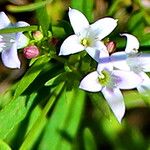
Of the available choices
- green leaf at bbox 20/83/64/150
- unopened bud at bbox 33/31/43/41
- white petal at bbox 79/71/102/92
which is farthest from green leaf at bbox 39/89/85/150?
white petal at bbox 79/71/102/92

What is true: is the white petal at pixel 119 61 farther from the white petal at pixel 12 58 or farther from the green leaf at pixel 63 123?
the green leaf at pixel 63 123

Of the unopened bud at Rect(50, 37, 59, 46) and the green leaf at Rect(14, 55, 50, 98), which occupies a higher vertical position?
the unopened bud at Rect(50, 37, 59, 46)

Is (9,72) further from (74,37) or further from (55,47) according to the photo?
(74,37)

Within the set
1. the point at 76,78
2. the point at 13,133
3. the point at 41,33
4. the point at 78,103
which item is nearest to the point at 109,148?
the point at 78,103

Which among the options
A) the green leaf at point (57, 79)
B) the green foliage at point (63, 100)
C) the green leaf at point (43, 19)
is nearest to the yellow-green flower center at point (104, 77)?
the green foliage at point (63, 100)

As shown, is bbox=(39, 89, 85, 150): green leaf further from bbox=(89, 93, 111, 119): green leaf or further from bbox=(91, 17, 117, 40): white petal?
bbox=(91, 17, 117, 40): white petal

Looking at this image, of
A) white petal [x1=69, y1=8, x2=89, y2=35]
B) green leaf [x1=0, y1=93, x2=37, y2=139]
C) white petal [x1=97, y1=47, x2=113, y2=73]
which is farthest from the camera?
green leaf [x1=0, y1=93, x2=37, y2=139]

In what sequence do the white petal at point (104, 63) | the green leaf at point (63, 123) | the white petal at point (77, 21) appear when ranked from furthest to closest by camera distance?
the green leaf at point (63, 123), the white petal at point (77, 21), the white petal at point (104, 63)
